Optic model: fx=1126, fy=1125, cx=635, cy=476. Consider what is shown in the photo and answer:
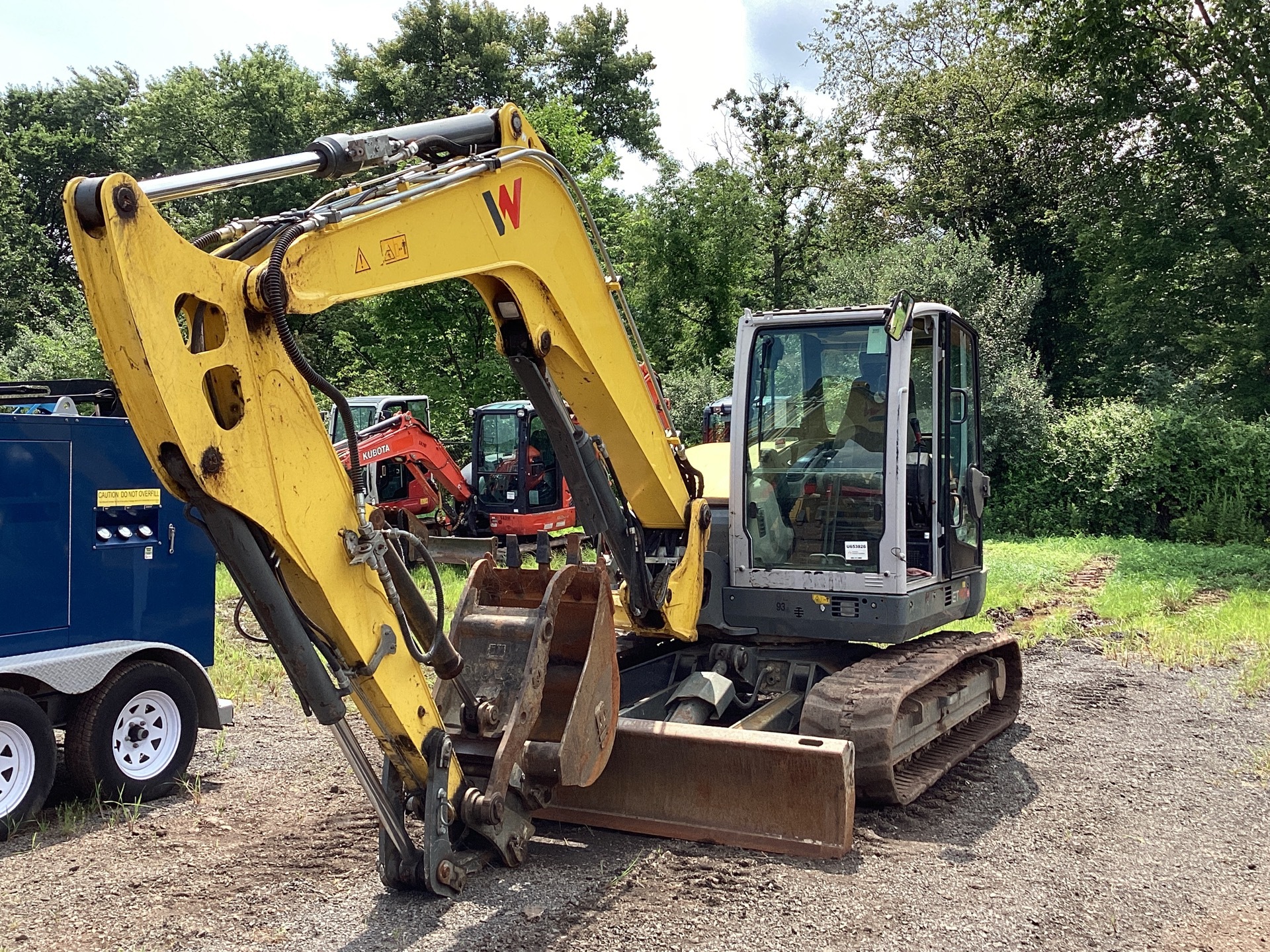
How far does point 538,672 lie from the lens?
472 centimetres

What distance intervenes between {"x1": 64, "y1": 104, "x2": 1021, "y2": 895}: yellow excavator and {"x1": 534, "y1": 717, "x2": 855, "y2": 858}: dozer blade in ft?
0.04

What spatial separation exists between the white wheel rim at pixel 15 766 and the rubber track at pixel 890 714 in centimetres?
405

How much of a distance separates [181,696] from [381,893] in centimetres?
279

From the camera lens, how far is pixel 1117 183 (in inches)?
893

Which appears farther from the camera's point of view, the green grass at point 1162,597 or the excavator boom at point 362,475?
the green grass at point 1162,597

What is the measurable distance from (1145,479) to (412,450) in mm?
12187

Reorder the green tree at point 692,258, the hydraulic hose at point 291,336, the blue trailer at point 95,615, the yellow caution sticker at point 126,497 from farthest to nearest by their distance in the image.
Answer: the green tree at point 692,258
the yellow caution sticker at point 126,497
the blue trailer at point 95,615
the hydraulic hose at point 291,336

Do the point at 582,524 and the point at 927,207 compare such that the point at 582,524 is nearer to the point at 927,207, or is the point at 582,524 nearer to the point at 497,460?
the point at 497,460

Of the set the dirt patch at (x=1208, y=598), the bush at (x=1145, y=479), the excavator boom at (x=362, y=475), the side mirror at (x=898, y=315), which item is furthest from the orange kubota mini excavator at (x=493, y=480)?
the excavator boom at (x=362, y=475)

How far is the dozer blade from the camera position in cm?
508

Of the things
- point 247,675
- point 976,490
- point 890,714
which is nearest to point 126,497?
point 247,675

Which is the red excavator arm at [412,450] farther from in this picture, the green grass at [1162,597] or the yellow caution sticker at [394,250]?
the yellow caution sticker at [394,250]

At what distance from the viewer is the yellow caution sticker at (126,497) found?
6625mm

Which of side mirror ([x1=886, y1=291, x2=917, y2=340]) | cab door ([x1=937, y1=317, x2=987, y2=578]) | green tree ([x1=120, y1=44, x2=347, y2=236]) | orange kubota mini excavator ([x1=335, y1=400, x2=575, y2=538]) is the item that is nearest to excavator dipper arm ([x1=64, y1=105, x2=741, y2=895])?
side mirror ([x1=886, y1=291, x2=917, y2=340])
